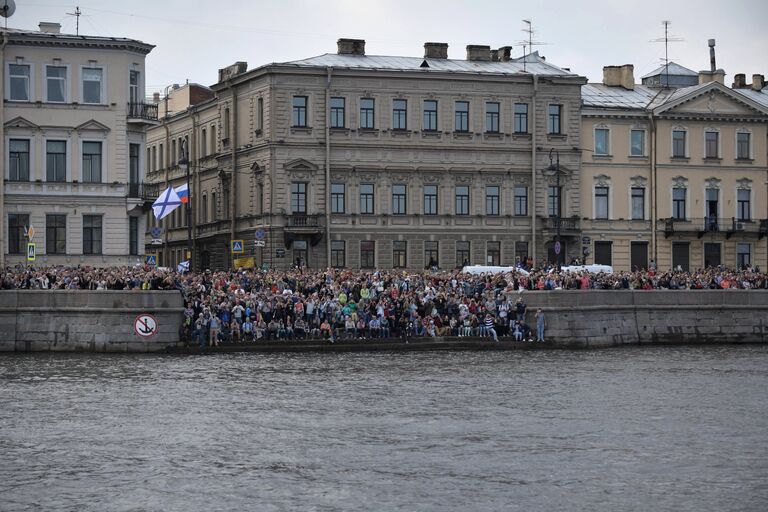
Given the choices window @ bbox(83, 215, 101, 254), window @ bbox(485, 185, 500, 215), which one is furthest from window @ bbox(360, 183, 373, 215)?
window @ bbox(83, 215, 101, 254)

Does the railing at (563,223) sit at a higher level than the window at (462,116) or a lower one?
lower

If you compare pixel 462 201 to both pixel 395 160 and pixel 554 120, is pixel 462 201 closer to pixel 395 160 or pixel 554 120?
pixel 395 160

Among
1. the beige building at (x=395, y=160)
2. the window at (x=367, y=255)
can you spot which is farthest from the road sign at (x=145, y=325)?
the window at (x=367, y=255)

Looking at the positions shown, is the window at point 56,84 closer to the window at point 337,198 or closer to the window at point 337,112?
the window at point 337,112

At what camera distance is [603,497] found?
2473 centimetres

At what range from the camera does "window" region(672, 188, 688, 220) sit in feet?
245

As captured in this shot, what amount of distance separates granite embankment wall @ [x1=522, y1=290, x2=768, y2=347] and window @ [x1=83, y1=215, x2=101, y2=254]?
1770cm

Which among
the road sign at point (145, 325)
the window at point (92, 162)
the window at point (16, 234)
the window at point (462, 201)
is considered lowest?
the road sign at point (145, 325)

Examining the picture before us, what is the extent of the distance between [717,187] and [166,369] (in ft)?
134

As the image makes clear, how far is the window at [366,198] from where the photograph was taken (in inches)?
2702

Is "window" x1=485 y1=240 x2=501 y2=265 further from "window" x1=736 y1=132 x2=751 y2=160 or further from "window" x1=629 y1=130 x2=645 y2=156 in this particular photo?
"window" x1=736 y1=132 x2=751 y2=160

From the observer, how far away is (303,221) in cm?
6706

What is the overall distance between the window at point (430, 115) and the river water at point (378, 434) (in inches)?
1013

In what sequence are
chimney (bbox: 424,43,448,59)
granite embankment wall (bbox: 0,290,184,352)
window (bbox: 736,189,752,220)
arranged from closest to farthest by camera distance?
granite embankment wall (bbox: 0,290,184,352), chimney (bbox: 424,43,448,59), window (bbox: 736,189,752,220)
